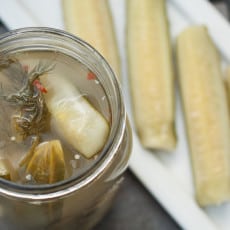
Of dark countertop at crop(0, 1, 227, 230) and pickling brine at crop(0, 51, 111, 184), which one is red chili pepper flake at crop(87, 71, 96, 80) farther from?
dark countertop at crop(0, 1, 227, 230)

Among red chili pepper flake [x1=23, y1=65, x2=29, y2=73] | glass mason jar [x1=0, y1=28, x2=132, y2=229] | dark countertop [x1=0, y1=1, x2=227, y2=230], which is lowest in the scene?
dark countertop [x1=0, y1=1, x2=227, y2=230]

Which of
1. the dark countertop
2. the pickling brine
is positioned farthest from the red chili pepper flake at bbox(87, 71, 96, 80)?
the dark countertop

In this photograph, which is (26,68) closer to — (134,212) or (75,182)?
(75,182)

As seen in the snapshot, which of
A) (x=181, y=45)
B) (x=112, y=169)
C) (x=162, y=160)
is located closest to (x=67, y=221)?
(x=112, y=169)

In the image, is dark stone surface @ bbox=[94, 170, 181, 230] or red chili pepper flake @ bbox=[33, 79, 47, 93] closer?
red chili pepper flake @ bbox=[33, 79, 47, 93]

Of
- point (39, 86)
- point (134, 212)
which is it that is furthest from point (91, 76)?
point (134, 212)

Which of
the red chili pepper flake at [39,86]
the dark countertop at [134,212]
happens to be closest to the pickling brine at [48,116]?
the red chili pepper flake at [39,86]
